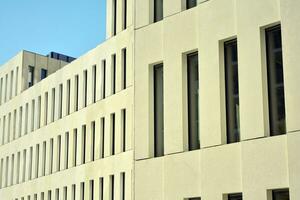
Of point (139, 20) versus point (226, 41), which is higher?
point (139, 20)

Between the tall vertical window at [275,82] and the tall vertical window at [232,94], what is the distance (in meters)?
1.19

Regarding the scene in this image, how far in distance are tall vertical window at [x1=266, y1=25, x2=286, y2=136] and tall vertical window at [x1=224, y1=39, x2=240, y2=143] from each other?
1185 mm

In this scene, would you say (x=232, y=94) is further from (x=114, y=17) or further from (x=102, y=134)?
(x=114, y=17)

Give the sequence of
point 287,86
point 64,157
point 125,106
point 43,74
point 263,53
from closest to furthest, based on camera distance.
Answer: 1. point 287,86
2. point 263,53
3. point 125,106
4. point 64,157
5. point 43,74

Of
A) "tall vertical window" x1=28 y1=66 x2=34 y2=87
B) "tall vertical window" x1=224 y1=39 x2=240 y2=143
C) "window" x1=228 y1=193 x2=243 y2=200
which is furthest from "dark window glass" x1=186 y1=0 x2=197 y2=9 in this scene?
"tall vertical window" x1=28 y1=66 x2=34 y2=87

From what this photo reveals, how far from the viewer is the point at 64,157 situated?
134 feet

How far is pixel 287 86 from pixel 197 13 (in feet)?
14.3

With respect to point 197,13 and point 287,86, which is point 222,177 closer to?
point 287,86

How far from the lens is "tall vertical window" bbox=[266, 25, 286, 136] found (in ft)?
49.9

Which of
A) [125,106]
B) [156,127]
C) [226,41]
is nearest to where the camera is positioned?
[226,41]

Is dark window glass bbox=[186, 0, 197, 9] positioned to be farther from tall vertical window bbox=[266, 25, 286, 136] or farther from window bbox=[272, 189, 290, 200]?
window bbox=[272, 189, 290, 200]

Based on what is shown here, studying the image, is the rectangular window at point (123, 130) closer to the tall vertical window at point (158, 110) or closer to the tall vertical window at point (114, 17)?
the tall vertical window at point (114, 17)

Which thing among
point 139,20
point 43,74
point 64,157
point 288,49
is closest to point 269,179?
point 288,49

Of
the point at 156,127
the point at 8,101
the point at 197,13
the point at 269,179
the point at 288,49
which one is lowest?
the point at 269,179
